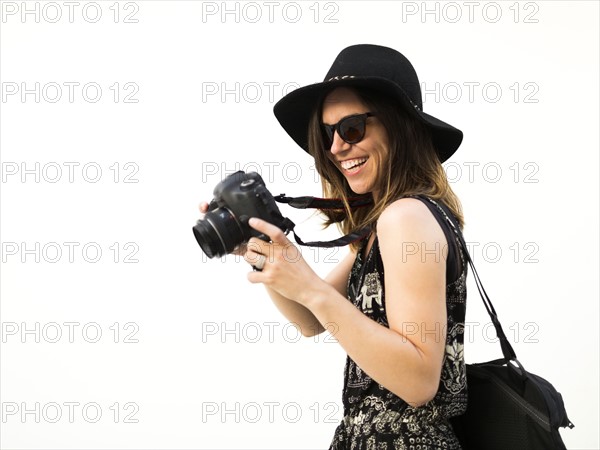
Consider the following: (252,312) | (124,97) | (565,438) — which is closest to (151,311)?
(252,312)

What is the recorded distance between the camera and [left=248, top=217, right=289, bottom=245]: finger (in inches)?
49.0

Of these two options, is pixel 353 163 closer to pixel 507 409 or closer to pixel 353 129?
pixel 353 129

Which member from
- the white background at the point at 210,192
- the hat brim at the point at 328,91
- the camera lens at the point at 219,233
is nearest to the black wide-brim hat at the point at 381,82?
the hat brim at the point at 328,91

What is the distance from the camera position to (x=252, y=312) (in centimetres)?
345

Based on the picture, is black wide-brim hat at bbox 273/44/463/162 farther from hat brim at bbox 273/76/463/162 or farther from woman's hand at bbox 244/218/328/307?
woman's hand at bbox 244/218/328/307

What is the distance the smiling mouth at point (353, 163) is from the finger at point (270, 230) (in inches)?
11.9

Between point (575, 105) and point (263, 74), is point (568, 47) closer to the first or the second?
point (575, 105)

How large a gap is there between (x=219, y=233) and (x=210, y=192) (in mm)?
2188

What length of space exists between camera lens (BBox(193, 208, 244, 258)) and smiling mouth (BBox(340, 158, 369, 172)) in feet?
0.93

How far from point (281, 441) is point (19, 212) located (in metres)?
1.67

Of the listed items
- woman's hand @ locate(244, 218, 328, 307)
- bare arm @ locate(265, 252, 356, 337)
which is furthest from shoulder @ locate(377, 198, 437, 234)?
bare arm @ locate(265, 252, 356, 337)

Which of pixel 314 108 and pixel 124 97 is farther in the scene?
pixel 124 97

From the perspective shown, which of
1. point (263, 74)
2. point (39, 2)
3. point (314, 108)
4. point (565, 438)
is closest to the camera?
point (314, 108)

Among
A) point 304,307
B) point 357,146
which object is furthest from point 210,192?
point 357,146
